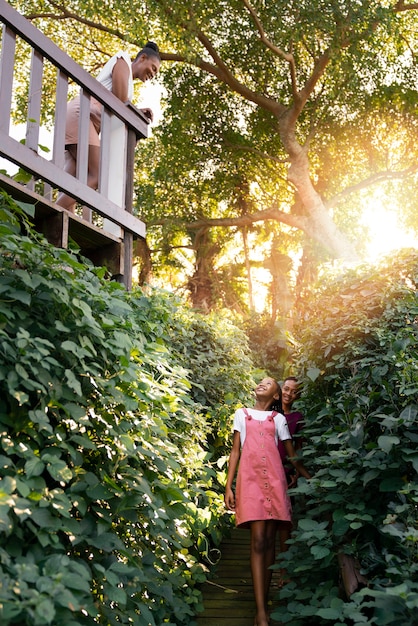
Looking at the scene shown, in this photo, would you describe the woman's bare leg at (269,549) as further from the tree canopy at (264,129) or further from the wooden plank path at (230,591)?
the tree canopy at (264,129)

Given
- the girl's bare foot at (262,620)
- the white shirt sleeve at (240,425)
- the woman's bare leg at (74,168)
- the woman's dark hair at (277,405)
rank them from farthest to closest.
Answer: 1. the woman's dark hair at (277,405)
2. the woman's bare leg at (74,168)
3. the white shirt sleeve at (240,425)
4. the girl's bare foot at (262,620)

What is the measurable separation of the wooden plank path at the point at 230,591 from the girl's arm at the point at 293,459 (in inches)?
35.7

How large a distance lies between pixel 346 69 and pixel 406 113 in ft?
10.6

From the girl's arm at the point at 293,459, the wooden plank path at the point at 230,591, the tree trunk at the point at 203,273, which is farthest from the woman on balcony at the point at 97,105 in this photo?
the tree trunk at the point at 203,273

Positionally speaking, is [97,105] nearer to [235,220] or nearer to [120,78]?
[120,78]

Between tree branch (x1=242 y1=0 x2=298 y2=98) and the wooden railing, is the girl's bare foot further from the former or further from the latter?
tree branch (x1=242 y1=0 x2=298 y2=98)

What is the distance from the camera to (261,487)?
4484mm

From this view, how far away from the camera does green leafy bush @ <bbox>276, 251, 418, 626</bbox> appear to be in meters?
2.83

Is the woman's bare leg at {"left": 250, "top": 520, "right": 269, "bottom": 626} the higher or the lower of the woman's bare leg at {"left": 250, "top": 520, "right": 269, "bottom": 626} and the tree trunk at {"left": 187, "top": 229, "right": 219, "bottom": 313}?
the lower

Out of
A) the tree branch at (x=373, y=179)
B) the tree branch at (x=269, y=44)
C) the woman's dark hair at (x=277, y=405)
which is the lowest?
the woman's dark hair at (x=277, y=405)

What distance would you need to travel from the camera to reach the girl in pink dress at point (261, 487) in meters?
4.32

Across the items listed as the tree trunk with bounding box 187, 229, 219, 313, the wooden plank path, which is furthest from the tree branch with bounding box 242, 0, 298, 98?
the wooden plank path

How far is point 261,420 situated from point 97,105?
2804 millimetres

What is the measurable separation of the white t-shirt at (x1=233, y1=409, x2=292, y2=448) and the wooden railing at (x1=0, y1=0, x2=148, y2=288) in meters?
1.38
